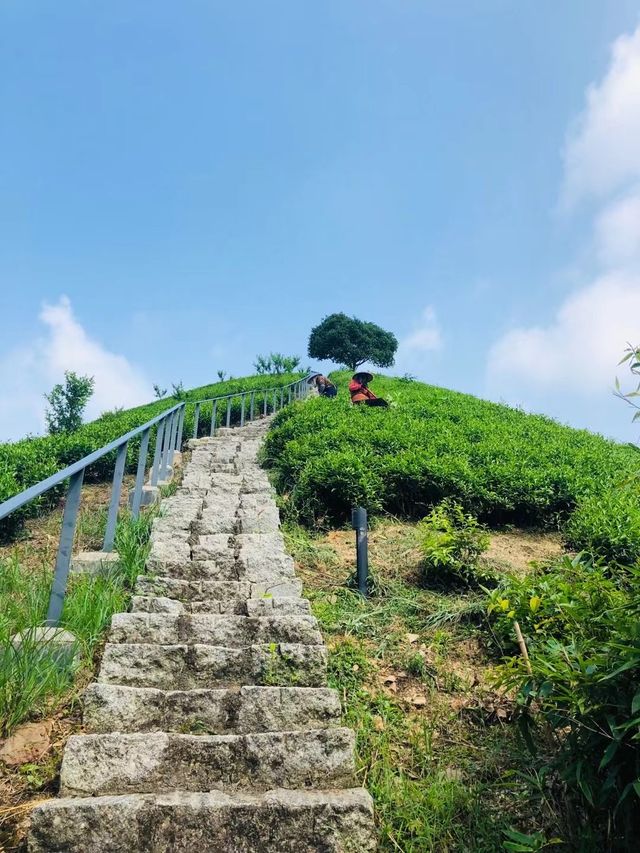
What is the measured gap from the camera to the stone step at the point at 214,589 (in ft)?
14.7

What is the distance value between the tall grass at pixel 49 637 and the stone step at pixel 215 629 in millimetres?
211

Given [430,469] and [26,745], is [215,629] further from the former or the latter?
[430,469]

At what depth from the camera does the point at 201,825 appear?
2.61 meters

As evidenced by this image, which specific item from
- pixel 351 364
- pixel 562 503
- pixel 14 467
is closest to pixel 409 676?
pixel 562 503

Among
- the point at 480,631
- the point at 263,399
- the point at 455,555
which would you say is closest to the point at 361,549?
the point at 455,555

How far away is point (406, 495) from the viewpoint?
292 inches

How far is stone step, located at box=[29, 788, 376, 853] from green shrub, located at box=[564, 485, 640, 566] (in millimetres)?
3567

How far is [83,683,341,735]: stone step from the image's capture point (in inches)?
125

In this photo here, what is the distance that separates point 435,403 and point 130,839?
12.6 meters

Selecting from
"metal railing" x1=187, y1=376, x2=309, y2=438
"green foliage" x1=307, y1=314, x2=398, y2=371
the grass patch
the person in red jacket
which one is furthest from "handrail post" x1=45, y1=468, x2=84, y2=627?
"green foliage" x1=307, y1=314, x2=398, y2=371

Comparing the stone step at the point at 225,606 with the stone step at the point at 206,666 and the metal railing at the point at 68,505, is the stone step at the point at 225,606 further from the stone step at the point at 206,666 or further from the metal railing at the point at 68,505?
the metal railing at the point at 68,505

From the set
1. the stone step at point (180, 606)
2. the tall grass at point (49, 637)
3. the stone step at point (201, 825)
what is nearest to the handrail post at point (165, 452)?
the tall grass at point (49, 637)

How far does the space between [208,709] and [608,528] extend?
4382 mm

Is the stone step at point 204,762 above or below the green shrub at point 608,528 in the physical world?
below
